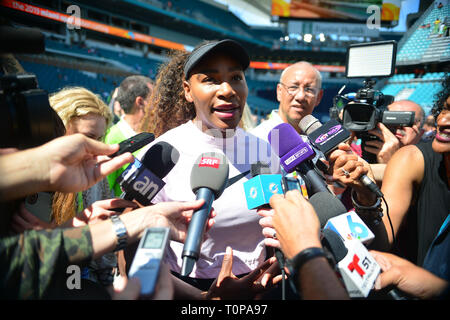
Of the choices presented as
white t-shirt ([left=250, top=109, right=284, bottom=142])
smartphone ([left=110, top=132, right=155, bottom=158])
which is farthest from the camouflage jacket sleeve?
white t-shirt ([left=250, top=109, right=284, bottom=142])

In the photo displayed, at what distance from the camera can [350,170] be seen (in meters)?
1.29

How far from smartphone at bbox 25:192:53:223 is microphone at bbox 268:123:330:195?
1.04 metres

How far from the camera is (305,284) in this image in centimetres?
84

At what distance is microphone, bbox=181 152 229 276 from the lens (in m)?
0.82

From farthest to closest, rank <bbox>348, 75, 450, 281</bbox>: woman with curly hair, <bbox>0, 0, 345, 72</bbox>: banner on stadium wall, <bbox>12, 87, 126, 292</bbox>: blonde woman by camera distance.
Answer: <bbox>0, 0, 345, 72</bbox>: banner on stadium wall
<bbox>12, 87, 126, 292</bbox>: blonde woman
<bbox>348, 75, 450, 281</bbox>: woman with curly hair

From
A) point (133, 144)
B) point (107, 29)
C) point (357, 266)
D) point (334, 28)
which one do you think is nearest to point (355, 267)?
point (357, 266)

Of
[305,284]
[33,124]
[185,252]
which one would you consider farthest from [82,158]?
[305,284]

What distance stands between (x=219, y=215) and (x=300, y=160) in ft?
1.49

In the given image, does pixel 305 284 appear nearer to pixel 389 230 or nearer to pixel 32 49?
pixel 389 230

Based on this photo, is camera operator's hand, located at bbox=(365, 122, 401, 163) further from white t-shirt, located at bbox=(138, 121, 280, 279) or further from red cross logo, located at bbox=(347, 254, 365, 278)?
red cross logo, located at bbox=(347, 254, 365, 278)

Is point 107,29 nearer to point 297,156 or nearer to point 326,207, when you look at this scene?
point 297,156

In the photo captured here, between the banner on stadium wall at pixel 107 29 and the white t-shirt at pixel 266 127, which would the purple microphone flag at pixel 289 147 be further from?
the banner on stadium wall at pixel 107 29

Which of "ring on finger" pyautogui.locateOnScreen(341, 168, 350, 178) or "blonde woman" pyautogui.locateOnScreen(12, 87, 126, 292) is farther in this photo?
"blonde woman" pyautogui.locateOnScreen(12, 87, 126, 292)

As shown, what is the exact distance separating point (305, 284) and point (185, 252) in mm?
363
